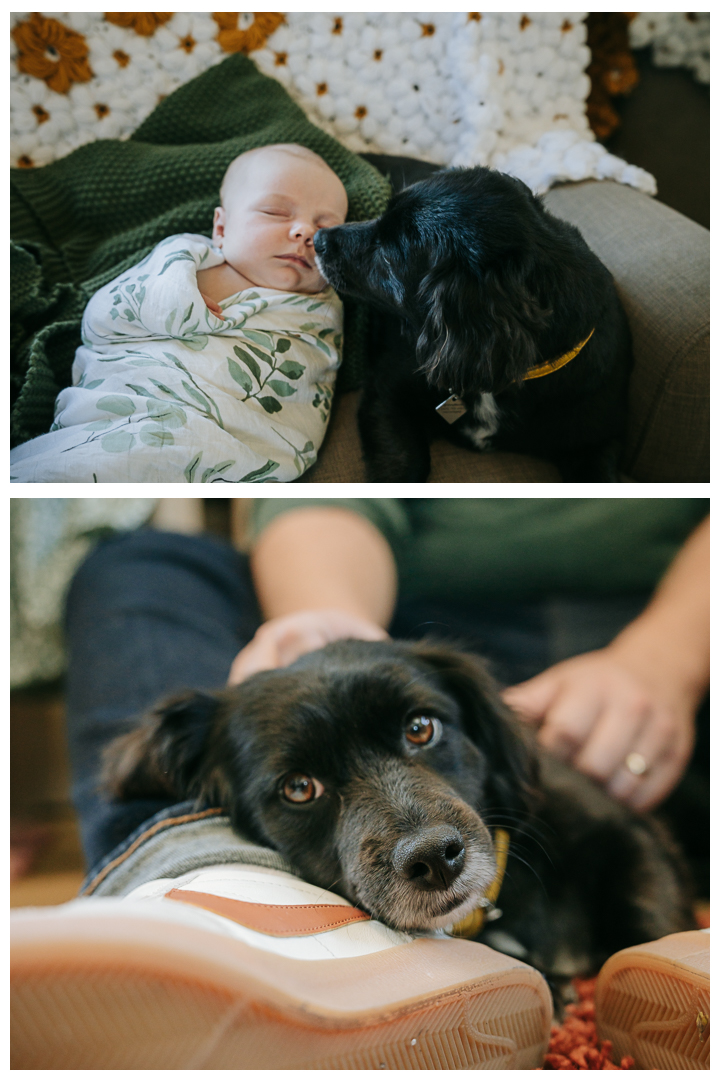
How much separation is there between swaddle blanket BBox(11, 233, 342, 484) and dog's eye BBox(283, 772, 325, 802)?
0.48 m

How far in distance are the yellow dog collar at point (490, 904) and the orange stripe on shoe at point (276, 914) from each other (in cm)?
16

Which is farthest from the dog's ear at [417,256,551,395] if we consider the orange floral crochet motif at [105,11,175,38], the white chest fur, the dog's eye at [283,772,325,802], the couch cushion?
the orange floral crochet motif at [105,11,175,38]

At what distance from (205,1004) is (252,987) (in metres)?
0.03

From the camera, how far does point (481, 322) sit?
837mm

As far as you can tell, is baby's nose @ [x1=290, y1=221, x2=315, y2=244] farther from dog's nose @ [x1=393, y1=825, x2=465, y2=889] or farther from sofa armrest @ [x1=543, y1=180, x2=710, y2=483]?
dog's nose @ [x1=393, y1=825, x2=465, y2=889]

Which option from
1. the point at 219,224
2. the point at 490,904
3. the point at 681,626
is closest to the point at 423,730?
the point at 490,904

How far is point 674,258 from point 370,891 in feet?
3.64

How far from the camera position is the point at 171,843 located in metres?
0.68

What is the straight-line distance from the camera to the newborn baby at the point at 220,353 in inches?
37.9

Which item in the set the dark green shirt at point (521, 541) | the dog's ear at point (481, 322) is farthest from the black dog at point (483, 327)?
the dark green shirt at point (521, 541)

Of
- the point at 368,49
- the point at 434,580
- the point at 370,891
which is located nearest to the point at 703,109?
the point at 368,49

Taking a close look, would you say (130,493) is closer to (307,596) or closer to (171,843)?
(307,596)

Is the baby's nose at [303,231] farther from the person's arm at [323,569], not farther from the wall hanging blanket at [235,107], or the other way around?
the person's arm at [323,569]

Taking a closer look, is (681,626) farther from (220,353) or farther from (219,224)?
(219,224)
